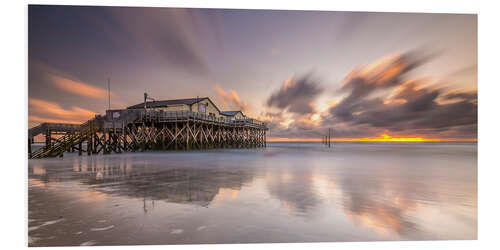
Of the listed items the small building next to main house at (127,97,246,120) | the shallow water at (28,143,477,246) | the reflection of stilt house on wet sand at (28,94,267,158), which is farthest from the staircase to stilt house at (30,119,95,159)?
the shallow water at (28,143,477,246)

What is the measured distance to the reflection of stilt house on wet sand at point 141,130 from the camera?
16.4 metres

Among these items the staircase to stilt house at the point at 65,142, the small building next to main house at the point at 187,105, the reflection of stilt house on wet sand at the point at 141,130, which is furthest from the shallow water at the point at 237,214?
the small building next to main house at the point at 187,105

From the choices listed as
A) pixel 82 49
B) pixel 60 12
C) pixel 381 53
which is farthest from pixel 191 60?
pixel 381 53

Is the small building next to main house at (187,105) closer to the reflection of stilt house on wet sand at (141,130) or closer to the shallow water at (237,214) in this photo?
the reflection of stilt house on wet sand at (141,130)

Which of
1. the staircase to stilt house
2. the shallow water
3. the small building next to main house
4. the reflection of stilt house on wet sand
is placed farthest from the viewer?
the small building next to main house

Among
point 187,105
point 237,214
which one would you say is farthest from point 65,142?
point 237,214

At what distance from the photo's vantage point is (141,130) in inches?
1013

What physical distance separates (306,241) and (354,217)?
1.37 m

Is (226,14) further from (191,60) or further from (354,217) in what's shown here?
(354,217)

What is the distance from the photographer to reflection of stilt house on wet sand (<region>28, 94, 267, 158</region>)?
16438 mm

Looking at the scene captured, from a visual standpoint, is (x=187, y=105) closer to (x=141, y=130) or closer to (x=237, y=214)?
(x=141, y=130)

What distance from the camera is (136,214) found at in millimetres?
3928

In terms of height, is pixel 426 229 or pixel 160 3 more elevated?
pixel 160 3

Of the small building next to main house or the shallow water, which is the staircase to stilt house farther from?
the shallow water
